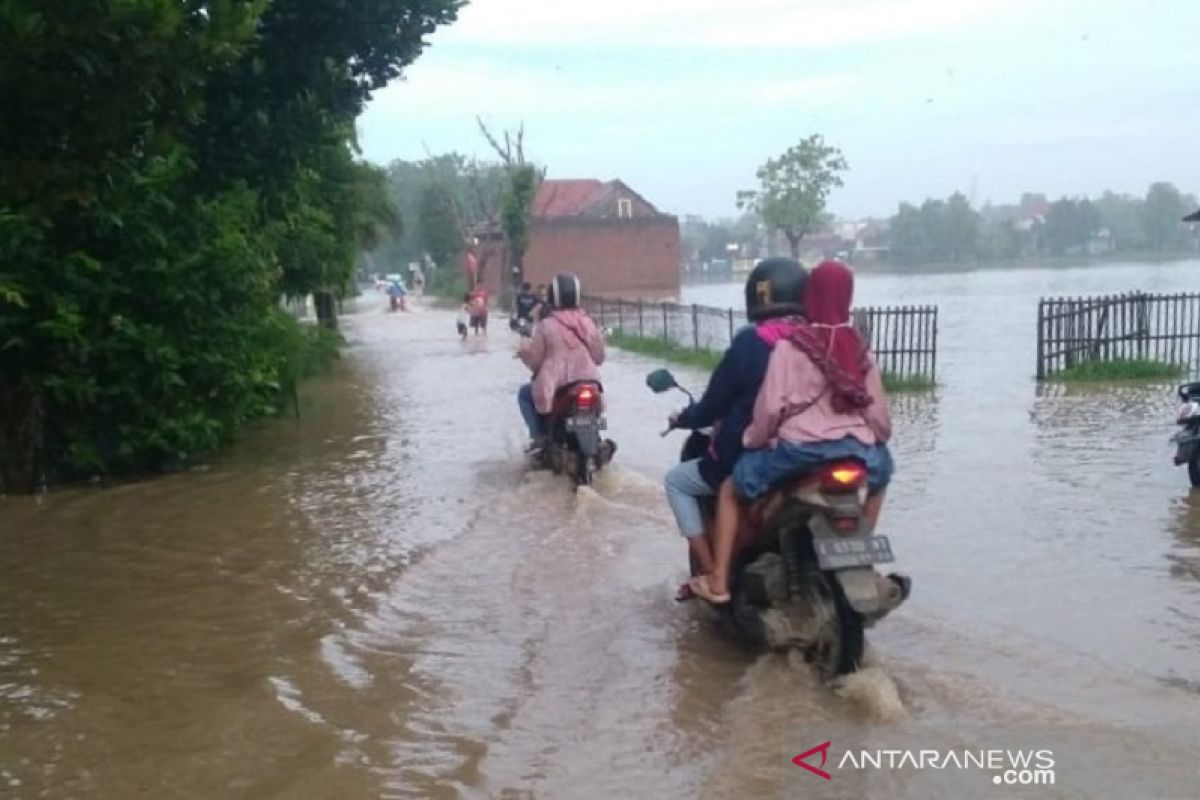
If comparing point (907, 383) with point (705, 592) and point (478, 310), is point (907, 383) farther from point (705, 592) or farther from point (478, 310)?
point (478, 310)

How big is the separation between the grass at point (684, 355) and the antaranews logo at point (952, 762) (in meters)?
13.1

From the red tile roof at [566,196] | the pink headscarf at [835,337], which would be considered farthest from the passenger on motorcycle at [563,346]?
the red tile roof at [566,196]

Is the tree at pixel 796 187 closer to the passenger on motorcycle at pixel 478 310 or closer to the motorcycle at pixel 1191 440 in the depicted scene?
the passenger on motorcycle at pixel 478 310

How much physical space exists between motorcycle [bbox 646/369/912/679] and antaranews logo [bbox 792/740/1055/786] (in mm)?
643

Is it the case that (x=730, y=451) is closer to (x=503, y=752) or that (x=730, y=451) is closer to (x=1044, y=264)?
(x=503, y=752)

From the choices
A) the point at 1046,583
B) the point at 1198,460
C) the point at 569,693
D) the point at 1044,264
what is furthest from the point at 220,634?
the point at 1044,264

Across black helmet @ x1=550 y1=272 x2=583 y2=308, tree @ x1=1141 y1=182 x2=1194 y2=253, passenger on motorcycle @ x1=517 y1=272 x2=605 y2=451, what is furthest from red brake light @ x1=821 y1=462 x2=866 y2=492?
tree @ x1=1141 y1=182 x2=1194 y2=253

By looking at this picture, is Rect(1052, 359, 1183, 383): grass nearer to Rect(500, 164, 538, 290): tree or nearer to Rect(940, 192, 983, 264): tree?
Rect(500, 164, 538, 290): tree

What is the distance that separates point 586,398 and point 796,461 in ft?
16.6

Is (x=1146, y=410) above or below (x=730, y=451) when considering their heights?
below

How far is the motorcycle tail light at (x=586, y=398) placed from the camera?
10.8m

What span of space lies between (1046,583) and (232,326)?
7504 mm

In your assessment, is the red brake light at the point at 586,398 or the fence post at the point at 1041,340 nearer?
the red brake light at the point at 586,398

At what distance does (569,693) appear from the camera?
6.06 metres
